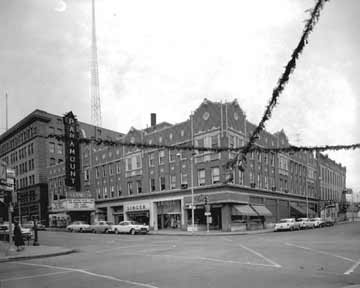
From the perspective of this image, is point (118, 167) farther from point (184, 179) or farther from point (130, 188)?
point (184, 179)

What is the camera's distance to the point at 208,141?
153ft

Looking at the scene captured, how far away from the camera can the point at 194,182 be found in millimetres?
48656

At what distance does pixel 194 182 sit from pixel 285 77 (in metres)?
→ 45.8

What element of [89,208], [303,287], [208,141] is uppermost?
[208,141]

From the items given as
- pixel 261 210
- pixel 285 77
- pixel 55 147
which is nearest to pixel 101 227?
pixel 261 210

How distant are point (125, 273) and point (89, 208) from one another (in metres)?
51.0

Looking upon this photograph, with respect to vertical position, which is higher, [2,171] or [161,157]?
[161,157]

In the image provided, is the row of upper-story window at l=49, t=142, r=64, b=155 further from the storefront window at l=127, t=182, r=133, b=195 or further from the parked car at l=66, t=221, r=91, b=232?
the parked car at l=66, t=221, r=91, b=232

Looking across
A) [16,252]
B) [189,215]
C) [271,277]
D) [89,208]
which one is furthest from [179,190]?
[271,277]

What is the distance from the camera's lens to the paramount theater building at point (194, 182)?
151ft

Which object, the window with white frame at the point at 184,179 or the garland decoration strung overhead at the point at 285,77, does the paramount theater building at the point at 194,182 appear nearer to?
the window with white frame at the point at 184,179

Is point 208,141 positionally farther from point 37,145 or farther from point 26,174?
point 26,174

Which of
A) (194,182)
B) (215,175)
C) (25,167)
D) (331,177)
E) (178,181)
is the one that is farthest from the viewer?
(331,177)

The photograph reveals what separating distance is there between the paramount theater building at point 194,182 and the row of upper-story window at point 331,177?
676 inches
